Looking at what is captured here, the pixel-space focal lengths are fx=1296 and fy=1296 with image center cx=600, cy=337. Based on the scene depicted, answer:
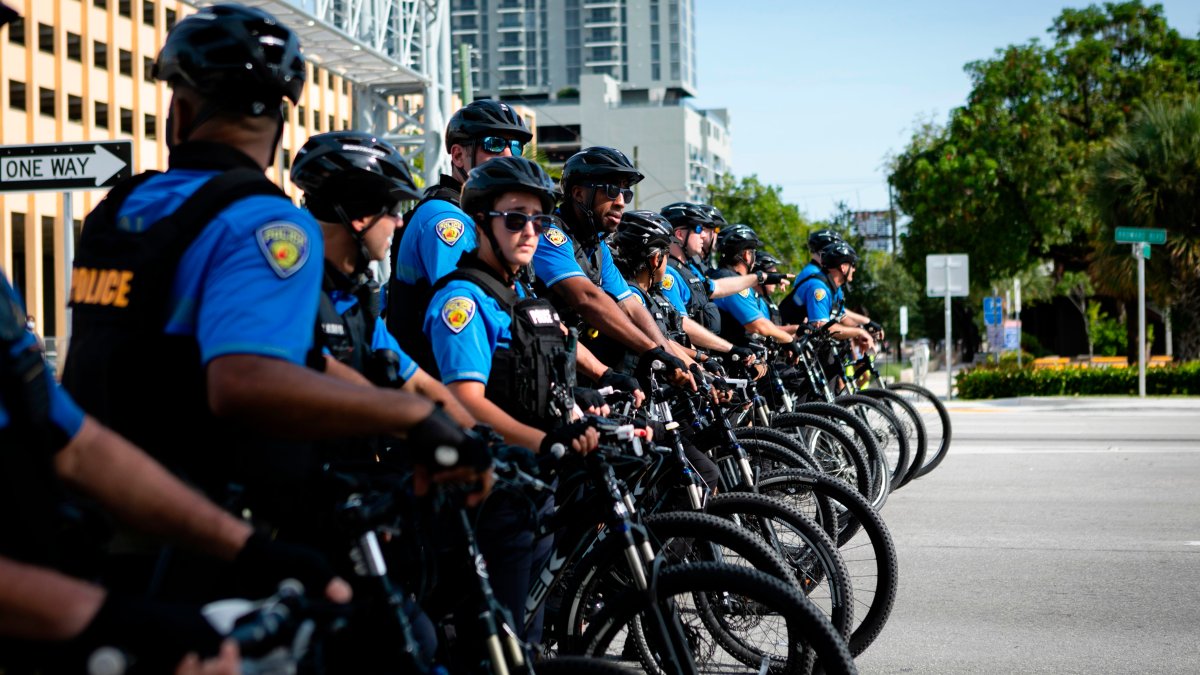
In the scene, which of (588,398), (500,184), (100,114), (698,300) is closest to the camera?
(500,184)

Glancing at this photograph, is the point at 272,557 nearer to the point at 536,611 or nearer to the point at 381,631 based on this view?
the point at 381,631

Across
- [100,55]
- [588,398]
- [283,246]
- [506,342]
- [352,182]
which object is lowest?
[588,398]

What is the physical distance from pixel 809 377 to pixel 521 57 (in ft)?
505

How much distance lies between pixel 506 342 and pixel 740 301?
18.1ft

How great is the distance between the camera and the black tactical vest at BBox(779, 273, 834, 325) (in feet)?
36.1

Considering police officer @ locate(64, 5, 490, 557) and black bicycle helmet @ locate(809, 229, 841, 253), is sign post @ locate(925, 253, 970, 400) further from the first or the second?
police officer @ locate(64, 5, 490, 557)

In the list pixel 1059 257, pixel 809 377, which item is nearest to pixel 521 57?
pixel 1059 257

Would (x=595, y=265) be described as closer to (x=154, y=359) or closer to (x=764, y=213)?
(x=154, y=359)

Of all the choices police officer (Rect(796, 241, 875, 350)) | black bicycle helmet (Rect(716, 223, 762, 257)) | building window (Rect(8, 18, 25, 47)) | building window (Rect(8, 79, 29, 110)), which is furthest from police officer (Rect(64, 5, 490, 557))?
building window (Rect(8, 79, 29, 110))

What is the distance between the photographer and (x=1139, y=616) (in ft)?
20.8

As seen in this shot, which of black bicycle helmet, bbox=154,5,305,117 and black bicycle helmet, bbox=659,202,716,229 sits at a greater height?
→ black bicycle helmet, bbox=659,202,716,229

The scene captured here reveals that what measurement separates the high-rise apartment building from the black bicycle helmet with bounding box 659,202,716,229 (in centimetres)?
14507

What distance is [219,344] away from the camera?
2273 millimetres

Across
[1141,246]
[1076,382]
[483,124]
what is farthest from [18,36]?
[483,124]
